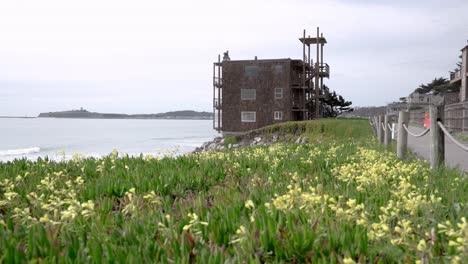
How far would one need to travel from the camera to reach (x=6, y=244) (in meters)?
3.20

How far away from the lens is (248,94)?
172 feet

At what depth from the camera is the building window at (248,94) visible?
52.3 m

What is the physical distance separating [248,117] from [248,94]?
2.48m

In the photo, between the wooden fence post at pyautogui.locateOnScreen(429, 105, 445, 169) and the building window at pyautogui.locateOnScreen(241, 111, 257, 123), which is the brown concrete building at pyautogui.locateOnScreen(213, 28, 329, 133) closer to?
the building window at pyautogui.locateOnScreen(241, 111, 257, 123)

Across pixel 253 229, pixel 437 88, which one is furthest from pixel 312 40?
pixel 253 229

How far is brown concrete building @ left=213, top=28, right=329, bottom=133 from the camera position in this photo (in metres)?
51.5

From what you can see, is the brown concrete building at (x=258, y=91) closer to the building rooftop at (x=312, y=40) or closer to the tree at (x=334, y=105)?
the building rooftop at (x=312, y=40)

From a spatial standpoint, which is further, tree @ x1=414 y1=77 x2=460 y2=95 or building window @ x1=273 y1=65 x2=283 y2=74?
tree @ x1=414 y1=77 x2=460 y2=95

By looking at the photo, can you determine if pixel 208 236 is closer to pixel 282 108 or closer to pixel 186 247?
pixel 186 247

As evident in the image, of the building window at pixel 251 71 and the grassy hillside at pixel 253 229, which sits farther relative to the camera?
the building window at pixel 251 71

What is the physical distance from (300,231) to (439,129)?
610 cm

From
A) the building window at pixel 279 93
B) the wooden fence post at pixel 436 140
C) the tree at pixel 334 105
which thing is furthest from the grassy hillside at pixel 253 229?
the tree at pixel 334 105

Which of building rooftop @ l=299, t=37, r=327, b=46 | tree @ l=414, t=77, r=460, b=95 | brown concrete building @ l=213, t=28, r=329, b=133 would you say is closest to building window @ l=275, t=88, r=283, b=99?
brown concrete building @ l=213, t=28, r=329, b=133

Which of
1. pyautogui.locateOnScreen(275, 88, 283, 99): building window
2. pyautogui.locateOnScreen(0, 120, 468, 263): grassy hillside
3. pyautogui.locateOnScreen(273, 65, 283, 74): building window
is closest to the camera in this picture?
pyautogui.locateOnScreen(0, 120, 468, 263): grassy hillside
